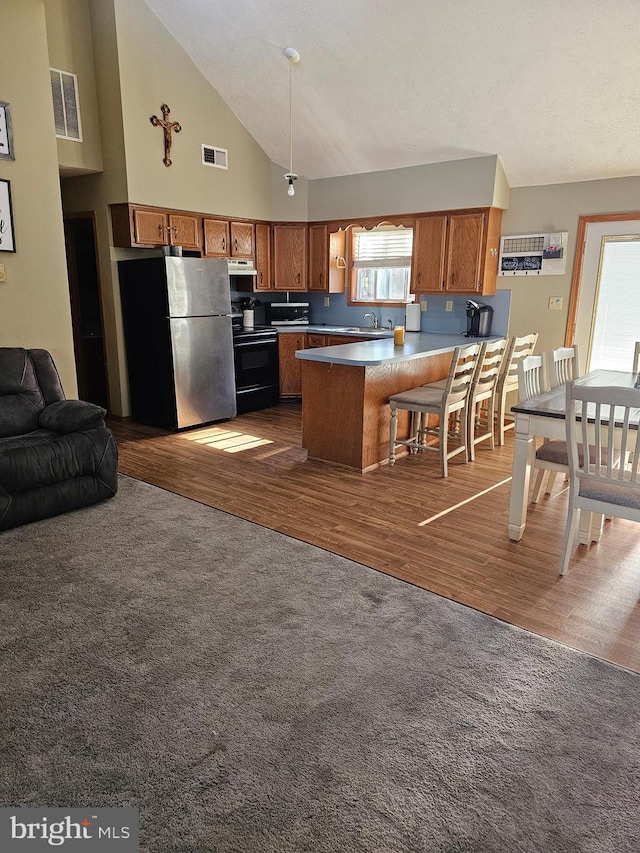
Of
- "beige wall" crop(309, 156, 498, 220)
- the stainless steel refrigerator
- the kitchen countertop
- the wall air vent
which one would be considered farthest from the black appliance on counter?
the wall air vent

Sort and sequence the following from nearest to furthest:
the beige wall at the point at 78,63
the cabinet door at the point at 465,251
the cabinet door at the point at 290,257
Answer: the beige wall at the point at 78,63 < the cabinet door at the point at 465,251 < the cabinet door at the point at 290,257

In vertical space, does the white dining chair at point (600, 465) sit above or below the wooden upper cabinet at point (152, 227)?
below

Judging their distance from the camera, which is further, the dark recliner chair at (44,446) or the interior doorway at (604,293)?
the interior doorway at (604,293)

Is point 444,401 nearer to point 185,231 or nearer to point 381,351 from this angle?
point 381,351

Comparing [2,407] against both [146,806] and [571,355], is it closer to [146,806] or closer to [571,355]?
[146,806]

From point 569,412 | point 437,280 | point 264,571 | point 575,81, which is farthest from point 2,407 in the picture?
point 575,81

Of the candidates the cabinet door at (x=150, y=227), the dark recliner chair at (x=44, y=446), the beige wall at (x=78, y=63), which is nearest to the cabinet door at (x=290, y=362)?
the cabinet door at (x=150, y=227)

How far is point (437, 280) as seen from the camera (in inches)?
233

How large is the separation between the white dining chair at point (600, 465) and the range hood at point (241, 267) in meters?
4.44

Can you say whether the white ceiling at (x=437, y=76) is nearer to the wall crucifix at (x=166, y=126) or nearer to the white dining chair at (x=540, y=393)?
the wall crucifix at (x=166, y=126)

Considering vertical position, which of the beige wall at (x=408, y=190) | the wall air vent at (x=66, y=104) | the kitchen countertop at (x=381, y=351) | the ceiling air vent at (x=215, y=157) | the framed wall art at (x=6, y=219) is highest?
the wall air vent at (x=66, y=104)

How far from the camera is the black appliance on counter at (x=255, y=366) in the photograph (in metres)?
6.13

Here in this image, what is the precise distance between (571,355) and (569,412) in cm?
142

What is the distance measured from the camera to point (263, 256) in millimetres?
6750
